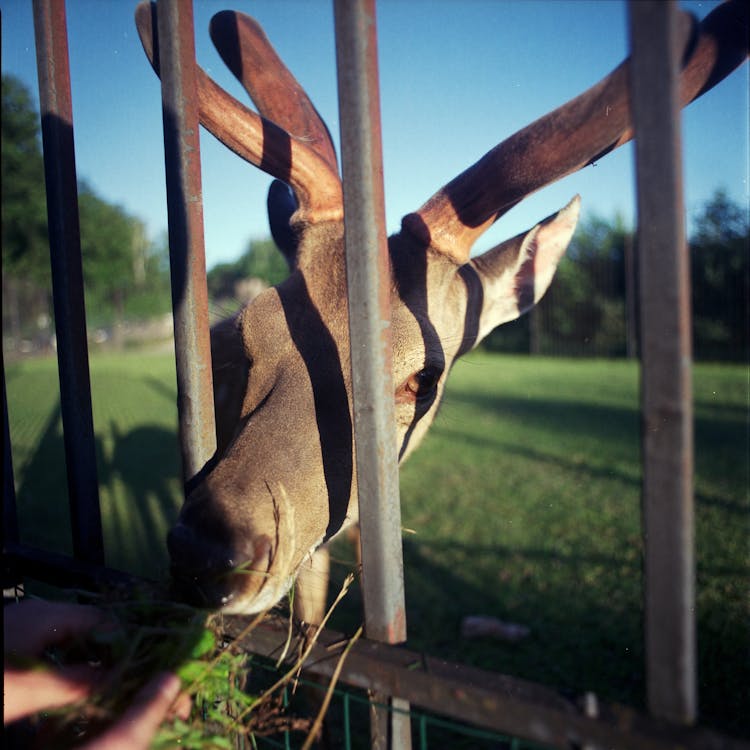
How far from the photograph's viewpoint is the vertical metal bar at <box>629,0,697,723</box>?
42.3 inches

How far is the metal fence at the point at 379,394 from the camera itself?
1.09 m

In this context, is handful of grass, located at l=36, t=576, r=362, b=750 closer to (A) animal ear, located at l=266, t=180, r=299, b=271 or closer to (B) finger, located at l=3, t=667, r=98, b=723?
(B) finger, located at l=3, t=667, r=98, b=723

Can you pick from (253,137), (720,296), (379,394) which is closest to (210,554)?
(379,394)

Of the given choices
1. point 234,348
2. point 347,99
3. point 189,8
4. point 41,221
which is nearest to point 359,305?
point 347,99

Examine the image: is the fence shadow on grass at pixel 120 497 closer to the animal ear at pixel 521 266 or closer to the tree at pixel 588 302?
the animal ear at pixel 521 266

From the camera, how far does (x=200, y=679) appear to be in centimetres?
139

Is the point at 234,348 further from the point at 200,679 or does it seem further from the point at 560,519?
the point at 560,519

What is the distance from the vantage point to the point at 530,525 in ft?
22.6

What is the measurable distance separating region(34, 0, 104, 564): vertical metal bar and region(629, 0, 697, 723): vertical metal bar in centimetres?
189

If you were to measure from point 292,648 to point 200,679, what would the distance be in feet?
0.84

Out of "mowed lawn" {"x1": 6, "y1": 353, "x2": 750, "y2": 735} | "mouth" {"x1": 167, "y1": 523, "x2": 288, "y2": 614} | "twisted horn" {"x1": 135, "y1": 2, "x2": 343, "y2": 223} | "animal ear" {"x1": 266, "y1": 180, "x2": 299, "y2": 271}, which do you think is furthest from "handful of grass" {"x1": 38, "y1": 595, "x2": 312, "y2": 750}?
"animal ear" {"x1": 266, "y1": 180, "x2": 299, "y2": 271}

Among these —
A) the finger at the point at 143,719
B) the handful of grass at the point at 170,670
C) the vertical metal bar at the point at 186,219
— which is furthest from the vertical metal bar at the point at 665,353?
the vertical metal bar at the point at 186,219

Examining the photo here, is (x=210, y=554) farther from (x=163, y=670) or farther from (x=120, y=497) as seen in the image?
(x=120, y=497)

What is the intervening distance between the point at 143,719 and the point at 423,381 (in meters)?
1.92
